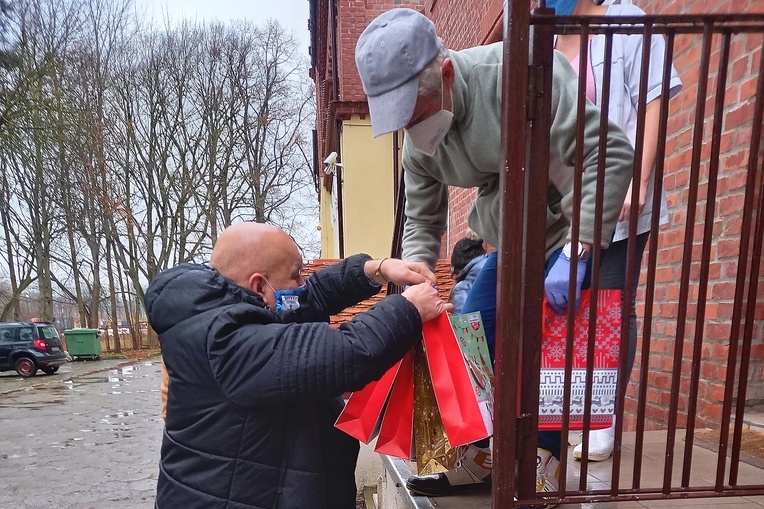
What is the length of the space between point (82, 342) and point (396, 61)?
20430 mm

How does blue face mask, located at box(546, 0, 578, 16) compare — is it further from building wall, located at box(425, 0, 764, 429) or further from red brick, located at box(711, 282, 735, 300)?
red brick, located at box(711, 282, 735, 300)

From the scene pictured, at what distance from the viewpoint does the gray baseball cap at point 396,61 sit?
137 cm

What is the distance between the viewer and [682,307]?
1379 millimetres

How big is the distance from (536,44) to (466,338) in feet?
2.61

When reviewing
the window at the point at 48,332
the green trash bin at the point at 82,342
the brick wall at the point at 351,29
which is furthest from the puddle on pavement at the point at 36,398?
the brick wall at the point at 351,29

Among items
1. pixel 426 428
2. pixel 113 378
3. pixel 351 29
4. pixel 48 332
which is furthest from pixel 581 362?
pixel 48 332

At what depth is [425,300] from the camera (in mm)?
1406

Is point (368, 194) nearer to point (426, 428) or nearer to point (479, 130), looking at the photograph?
point (479, 130)

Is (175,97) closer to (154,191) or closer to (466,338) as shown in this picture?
(154,191)

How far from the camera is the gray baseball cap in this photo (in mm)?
1365

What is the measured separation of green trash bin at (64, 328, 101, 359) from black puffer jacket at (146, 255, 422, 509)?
1972cm

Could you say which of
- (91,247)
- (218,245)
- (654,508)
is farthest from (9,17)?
(91,247)

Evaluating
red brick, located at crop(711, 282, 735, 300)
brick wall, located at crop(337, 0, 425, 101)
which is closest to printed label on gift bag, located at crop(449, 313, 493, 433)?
red brick, located at crop(711, 282, 735, 300)

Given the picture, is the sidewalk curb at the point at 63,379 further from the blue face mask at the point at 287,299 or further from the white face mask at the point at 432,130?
the white face mask at the point at 432,130
